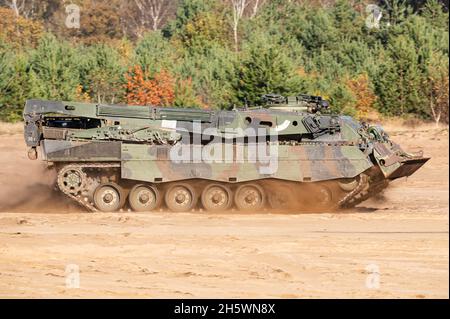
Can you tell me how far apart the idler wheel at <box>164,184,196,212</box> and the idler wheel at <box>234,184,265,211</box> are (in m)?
1.05

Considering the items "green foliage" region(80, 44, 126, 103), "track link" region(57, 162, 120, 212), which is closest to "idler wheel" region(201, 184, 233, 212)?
"track link" region(57, 162, 120, 212)

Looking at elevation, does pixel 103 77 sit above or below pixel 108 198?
above

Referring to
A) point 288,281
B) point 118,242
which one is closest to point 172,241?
point 118,242

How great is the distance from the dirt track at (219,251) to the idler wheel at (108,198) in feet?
1.78

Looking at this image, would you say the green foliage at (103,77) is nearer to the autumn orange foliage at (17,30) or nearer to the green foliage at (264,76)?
the green foliage at (264,76)

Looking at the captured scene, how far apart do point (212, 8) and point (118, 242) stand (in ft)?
145

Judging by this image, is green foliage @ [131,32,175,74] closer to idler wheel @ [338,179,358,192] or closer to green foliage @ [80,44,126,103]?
green foliage @ [80,44,126,103]

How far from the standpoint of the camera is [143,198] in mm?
22547

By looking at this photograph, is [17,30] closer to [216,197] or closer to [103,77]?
[103,77]

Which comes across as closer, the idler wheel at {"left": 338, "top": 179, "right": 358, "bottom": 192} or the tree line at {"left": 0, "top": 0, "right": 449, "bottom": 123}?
the idler wheel at {"left": 338, "top": 179, "right": 358, "bottom": 192}

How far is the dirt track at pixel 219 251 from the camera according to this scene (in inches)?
552

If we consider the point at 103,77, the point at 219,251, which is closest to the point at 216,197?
the point at 219,251

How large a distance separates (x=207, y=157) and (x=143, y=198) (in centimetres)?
179

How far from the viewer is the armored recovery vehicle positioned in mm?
22078
